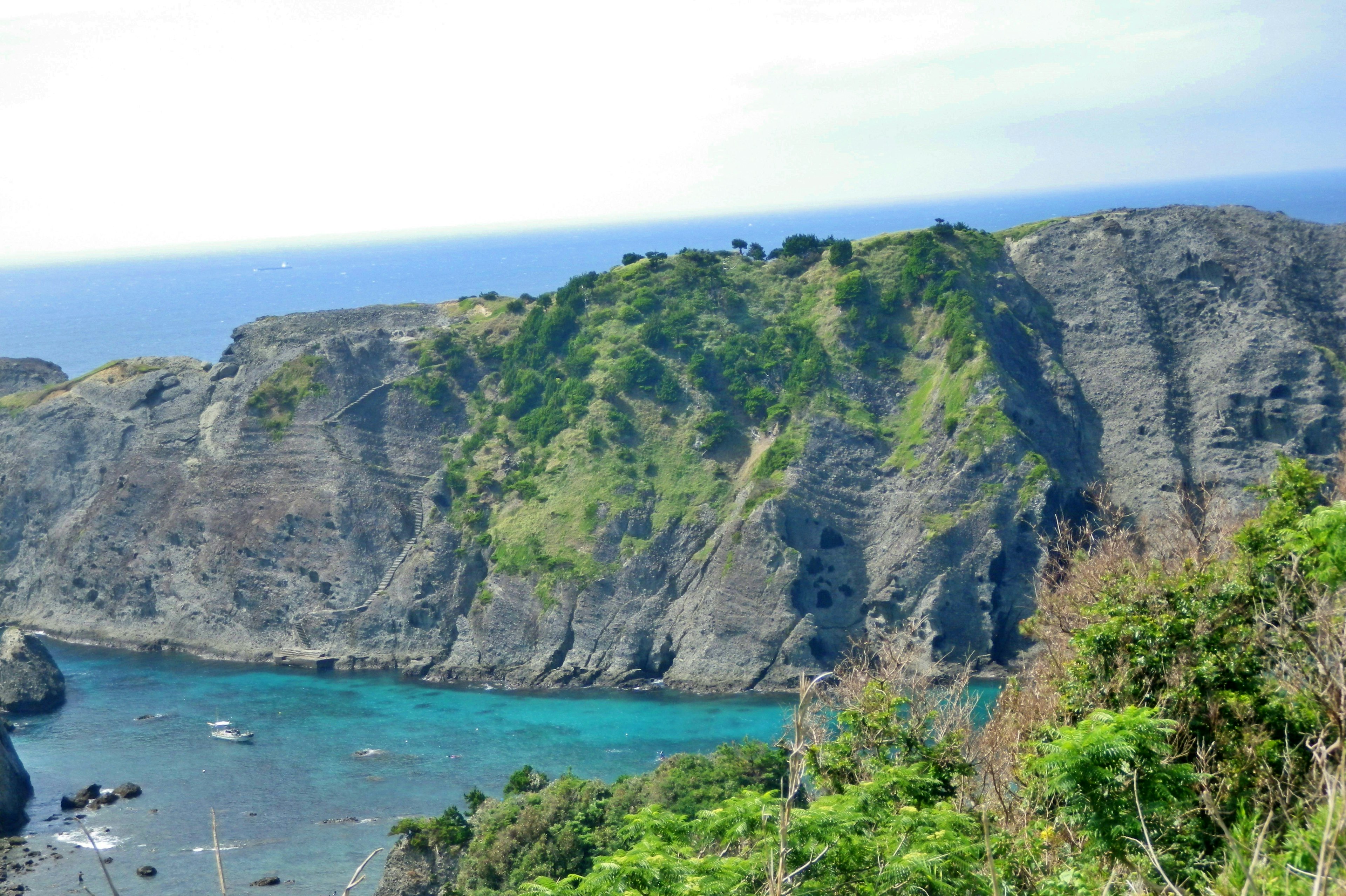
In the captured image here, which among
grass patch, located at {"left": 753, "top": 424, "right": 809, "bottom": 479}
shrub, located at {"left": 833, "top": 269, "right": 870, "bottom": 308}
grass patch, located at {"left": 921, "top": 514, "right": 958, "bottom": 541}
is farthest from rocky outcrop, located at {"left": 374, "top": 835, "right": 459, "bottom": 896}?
shrub, located at {"left": 833, "top": 269, "right": 870, "bottom": 308}

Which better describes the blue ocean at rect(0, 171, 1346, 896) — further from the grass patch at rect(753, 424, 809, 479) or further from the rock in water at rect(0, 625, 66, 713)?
the grass patch at rect(753, 424, 809, 479)

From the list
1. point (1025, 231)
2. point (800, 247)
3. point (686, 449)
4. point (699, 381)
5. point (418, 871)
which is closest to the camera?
point (418, 871)

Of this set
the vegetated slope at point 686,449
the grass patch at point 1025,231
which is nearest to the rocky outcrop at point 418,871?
the vegetated slope at point 686,449

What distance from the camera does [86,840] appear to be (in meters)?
49.7

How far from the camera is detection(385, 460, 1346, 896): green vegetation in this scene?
1529 centimetres

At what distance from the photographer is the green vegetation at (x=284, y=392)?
3312 inches

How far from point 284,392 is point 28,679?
91.8ft

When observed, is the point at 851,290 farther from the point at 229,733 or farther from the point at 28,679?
the point at 28,679

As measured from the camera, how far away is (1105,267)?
84.7 m

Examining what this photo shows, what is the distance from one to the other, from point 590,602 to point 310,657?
18.8 meters

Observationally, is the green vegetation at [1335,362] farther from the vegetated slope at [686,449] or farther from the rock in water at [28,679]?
the rock in water at [28,679]

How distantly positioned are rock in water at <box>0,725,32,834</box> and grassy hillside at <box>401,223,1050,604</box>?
28.7 meters

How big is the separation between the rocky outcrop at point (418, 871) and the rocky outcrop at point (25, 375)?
7728 centimetres

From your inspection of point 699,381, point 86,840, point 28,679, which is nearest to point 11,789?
point 86,840
